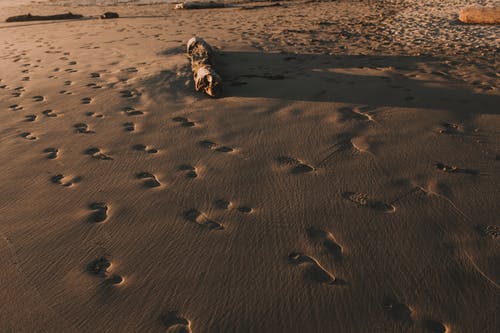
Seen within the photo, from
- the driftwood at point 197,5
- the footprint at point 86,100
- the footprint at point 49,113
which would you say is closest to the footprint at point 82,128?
the footprint at point 49,113

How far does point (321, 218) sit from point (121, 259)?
1.29 meters

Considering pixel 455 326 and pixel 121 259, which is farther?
pixel 121 259

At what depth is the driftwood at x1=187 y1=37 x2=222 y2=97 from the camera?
460 centimetres

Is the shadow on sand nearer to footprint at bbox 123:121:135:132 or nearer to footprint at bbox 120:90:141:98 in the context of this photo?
footprint at bbox 120:90:141:98

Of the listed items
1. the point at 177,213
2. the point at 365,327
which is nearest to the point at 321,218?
the point at 365,327

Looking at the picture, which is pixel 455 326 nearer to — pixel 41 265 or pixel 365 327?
pixel 365 327

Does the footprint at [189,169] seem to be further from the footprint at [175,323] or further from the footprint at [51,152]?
the footprint at [175,323]

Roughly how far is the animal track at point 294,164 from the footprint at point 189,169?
2.37 feet

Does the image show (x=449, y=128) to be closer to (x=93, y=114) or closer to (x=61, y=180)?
(x=61, y=180)

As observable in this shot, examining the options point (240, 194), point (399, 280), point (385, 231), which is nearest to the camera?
point (399, 280)

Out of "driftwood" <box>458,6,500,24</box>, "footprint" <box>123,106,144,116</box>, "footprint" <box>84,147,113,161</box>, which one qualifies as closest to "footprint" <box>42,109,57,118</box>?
"footprint" <box>123,106,144,116</box>

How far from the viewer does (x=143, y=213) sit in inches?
101

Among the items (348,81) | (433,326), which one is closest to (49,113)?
(348,81)

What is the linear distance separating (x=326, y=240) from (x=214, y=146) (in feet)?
5.09
